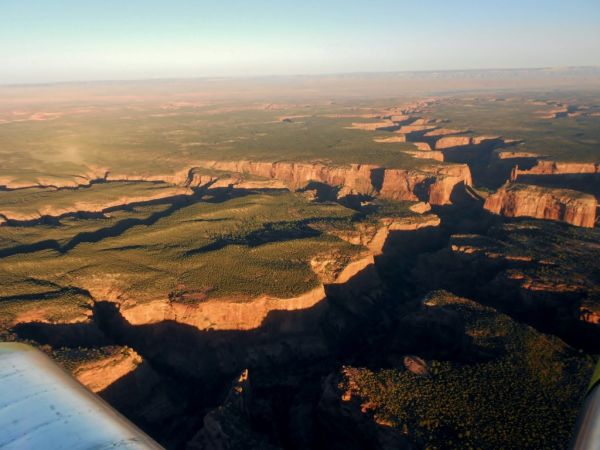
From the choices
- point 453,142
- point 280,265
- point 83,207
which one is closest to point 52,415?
point 280,265

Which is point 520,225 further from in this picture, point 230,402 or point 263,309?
point 230,402

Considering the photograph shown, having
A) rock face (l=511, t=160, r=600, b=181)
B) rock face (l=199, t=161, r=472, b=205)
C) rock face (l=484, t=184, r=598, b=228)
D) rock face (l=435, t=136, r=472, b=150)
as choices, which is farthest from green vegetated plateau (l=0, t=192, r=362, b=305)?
rock face (l=435, t=136, r=472, b=150)

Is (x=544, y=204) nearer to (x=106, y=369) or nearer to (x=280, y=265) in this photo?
(x=280, y=265)

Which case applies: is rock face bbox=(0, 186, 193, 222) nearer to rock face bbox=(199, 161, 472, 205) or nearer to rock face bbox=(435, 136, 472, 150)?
rock face bbox=(199, 161, 472, 205)

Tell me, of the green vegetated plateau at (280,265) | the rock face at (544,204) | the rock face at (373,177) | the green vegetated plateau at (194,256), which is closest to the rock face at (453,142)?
the green vegetated plateau at (280,265)

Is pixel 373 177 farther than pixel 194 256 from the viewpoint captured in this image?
Yes

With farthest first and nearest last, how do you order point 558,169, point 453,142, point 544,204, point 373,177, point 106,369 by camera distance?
point 453,142 → point 373,177 → point 558,169 → point 544,204 → point 106,369

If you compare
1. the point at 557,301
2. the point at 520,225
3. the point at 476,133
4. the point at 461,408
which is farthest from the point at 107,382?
the point at 476,133

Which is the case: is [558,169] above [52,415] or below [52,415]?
below
